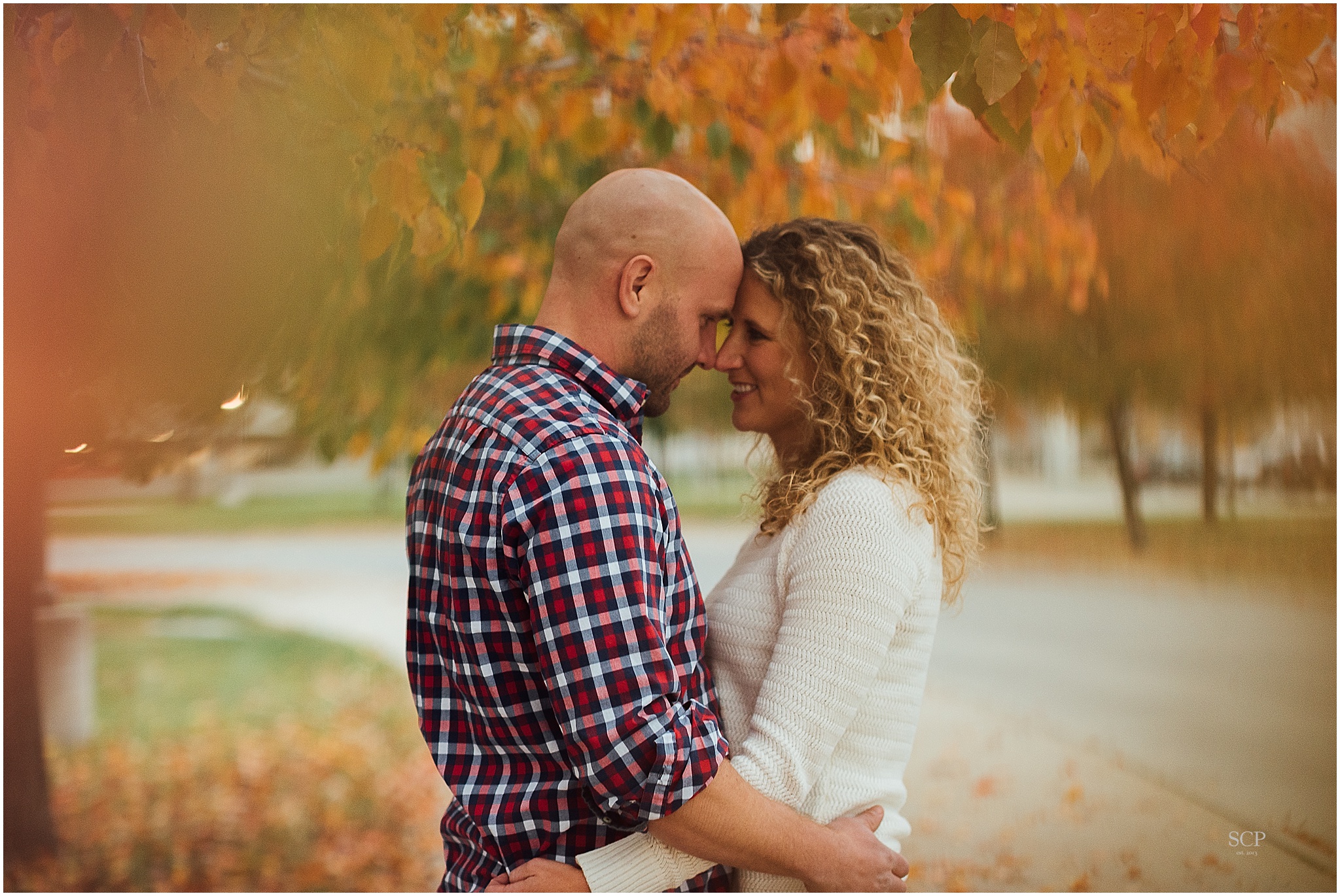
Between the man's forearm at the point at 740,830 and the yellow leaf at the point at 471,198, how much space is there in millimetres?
1364

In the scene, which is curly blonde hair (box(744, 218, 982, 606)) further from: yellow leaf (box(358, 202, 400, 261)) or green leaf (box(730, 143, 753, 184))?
green leaf (box(730, 143, 753, 184))

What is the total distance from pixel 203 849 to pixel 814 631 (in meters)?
A: 4.81

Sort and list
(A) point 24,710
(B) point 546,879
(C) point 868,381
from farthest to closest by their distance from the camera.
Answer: (A) point 24,710 → (C) point 868,381 → (B) point 546,879

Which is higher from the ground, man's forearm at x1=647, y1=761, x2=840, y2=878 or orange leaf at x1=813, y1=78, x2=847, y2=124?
orange leaf at x1=813, y1=78, x2=847, y2=124

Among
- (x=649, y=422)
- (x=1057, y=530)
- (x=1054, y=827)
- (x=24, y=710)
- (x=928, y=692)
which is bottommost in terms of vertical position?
(x=1054, y=827)

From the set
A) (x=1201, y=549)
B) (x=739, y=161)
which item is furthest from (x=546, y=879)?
(x=1201, y=549)

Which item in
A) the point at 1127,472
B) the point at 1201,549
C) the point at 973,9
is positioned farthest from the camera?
the point at 1127,472

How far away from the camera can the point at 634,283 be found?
166 centimetres

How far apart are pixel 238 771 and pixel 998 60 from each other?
5935 millimetres

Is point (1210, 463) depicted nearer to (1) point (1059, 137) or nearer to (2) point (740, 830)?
(1) point (1059, 137)

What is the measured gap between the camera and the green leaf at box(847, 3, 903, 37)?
160cm

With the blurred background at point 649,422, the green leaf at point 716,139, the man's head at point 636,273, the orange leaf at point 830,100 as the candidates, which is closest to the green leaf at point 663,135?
the blurred background at point 649,422

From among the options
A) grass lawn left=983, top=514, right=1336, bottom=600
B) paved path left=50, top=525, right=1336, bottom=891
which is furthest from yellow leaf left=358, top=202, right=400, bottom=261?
grass lawn left=983, top=514, right=1336, bottom=600

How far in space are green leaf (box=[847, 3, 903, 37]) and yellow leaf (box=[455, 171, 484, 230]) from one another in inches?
36.5
